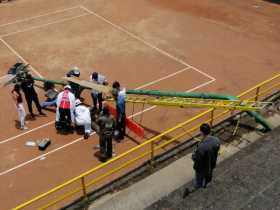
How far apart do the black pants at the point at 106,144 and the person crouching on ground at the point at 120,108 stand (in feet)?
3.70

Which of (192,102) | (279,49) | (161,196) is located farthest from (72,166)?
(279,49)

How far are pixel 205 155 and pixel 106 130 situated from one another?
363 centimetres

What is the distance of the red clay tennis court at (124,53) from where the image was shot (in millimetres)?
13445

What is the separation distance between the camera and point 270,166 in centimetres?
1122

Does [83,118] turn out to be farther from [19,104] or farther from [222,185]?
[222,185]

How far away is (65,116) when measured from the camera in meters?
14.2

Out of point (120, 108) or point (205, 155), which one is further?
point (120, 108)

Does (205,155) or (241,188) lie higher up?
(205,155)

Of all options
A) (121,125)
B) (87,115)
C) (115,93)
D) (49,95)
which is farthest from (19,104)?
(121,125)

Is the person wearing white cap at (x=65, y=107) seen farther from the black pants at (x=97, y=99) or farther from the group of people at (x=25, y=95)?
the group of people at (x=25, y=95)

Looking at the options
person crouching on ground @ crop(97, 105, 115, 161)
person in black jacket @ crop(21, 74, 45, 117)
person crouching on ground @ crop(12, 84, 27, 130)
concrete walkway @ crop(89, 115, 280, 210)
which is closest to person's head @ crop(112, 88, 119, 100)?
person crouching on ground @ crop(97, 105, 115, 161)

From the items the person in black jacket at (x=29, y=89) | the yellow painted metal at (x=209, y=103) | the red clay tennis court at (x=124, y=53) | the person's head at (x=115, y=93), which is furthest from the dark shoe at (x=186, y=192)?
the person in black jacket at (x=29, y=89)

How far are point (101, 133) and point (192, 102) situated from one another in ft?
10.9

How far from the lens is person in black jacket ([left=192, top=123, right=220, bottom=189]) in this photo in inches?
372
